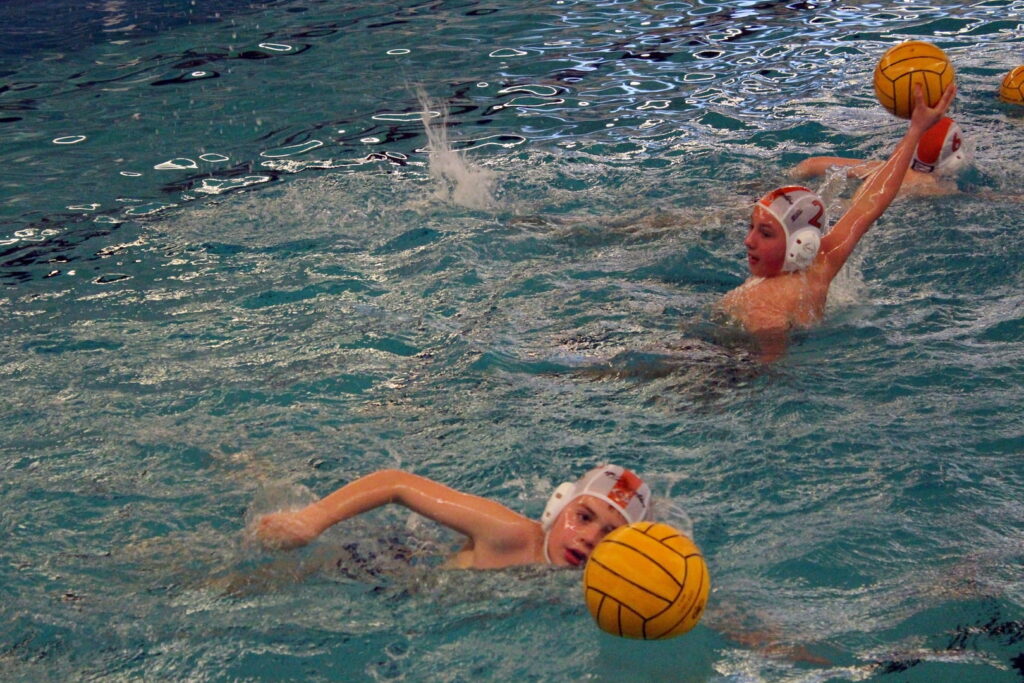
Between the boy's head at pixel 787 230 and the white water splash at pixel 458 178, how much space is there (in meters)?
1.89

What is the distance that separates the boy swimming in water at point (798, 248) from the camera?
4098 mm

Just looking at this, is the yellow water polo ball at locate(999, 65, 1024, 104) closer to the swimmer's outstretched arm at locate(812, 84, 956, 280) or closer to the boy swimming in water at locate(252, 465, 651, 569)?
the swimmer's outstretched arm at locate(812, 84, 956, 280)

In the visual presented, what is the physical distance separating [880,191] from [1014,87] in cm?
328

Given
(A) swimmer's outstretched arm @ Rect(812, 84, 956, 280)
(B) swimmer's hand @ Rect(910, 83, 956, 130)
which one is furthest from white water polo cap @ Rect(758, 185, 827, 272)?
(B) swimmer's hand @ Rect(910, 83, 956, 130)

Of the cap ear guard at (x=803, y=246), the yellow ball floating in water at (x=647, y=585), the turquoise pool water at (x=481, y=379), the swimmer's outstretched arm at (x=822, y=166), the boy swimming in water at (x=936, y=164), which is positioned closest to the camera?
the yellow ball floating in water at (x=647, y=585)

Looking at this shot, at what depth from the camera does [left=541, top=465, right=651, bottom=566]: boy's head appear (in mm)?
2820

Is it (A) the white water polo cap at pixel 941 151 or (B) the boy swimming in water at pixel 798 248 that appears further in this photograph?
(A) the white water polo cap at pixel 941 151

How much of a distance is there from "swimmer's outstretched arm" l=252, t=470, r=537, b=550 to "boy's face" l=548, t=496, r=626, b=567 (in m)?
0.13

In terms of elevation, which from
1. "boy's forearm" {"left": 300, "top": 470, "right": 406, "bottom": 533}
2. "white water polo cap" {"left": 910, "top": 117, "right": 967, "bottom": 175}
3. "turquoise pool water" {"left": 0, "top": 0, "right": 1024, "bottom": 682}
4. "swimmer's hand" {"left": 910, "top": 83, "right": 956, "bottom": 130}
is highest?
"swimmer's hand" {"left": 910, "top": 83, "right": 956, "bottom": 130}

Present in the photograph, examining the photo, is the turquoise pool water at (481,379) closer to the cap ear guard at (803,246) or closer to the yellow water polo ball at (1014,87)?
the yellow water polo ball at (1014,87)

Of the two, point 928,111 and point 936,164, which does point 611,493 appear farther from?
point 936,164

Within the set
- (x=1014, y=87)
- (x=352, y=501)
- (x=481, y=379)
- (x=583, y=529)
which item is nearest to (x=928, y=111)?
(x=481, y=379)

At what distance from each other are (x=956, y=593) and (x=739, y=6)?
28.9 ft

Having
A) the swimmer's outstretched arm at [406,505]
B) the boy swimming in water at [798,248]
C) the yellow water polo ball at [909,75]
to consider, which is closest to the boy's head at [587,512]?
the swimmer's outstretched arm at [406,505]
